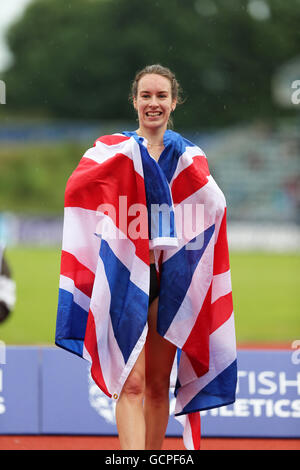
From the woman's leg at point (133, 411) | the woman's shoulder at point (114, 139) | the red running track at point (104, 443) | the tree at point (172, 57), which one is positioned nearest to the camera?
the woman's leg at point (133, 411)

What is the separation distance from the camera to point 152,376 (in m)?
3.20

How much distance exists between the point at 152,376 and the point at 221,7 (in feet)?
106

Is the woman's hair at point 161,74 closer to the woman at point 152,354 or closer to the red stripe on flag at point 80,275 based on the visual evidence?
the woman at point 152,354

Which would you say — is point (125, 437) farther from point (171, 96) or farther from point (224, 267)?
point (171, 96)

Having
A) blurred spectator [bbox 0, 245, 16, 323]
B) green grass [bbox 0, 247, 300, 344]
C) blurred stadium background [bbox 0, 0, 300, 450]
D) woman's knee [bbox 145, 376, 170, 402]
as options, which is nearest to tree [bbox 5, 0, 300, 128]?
blurred stadium background [bbox 0, 0, 300, 450]

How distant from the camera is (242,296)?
48.1ft

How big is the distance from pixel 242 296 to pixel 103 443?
1063cm

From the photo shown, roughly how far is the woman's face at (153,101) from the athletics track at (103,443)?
73.0 inches

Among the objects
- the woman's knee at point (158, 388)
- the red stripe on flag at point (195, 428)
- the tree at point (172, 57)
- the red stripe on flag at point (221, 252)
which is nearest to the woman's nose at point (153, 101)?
the red stripe on flag at point (221, 252)

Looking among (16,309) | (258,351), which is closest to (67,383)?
(258,351)

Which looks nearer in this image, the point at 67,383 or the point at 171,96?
the point at 171,96

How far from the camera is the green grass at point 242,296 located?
1027 centimetres

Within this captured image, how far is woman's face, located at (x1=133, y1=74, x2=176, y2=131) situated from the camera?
311 cm
